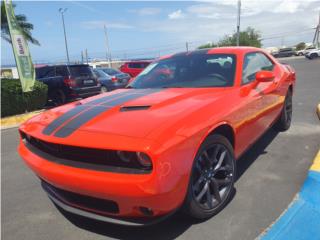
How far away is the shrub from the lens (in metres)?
9.49

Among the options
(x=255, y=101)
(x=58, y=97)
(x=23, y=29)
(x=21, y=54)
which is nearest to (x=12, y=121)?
(x=21, y=54)

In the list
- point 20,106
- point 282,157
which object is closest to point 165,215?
point 282,157

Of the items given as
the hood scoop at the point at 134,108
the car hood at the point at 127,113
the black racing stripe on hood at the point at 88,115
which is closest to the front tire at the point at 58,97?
the car hood at the point at 127,113

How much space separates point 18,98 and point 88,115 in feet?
26.1

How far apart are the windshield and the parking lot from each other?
1176mm

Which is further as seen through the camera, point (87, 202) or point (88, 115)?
point (88, 115)

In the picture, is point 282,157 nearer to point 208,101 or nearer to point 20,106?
point 208,101

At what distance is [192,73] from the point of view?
3.81 m

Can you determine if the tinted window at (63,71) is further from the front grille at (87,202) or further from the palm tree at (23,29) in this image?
the palm tree at (23,29)

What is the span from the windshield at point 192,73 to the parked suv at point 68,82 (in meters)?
7.50

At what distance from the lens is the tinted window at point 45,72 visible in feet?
38.8

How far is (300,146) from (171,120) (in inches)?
115

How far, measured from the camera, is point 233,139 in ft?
10.3

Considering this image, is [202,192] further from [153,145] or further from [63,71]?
[63,71]
